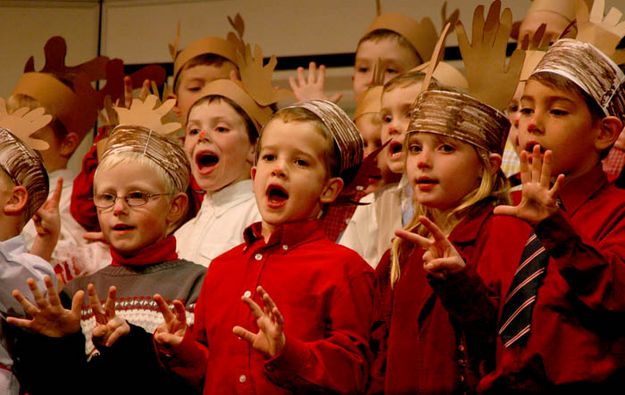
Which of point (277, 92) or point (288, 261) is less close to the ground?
point (277, 92)

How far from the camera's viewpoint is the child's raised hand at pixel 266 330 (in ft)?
8.63

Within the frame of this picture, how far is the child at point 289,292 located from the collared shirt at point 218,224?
645mm

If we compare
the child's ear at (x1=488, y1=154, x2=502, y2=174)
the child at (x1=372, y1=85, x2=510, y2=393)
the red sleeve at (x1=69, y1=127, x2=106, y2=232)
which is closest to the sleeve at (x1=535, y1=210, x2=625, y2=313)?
the child at (x1=372, y1=85, x2=510, y2=393)

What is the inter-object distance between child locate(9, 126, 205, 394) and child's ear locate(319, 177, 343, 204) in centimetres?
45

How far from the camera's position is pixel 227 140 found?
12.8ft

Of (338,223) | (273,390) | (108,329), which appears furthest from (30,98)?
(273,390)

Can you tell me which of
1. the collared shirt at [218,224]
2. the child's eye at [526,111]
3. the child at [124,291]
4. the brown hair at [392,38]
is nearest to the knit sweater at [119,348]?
the child at [124,291]

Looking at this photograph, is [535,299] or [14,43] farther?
[14,43]

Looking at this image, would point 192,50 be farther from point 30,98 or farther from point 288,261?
point 288,261

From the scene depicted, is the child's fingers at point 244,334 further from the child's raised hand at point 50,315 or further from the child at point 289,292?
the child's raised hand at point 50,315

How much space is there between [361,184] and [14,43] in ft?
11.3

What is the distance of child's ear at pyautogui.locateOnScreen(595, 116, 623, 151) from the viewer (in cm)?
274

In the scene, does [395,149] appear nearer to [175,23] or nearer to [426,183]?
[426,183]

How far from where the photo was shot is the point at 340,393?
2.74 metres
